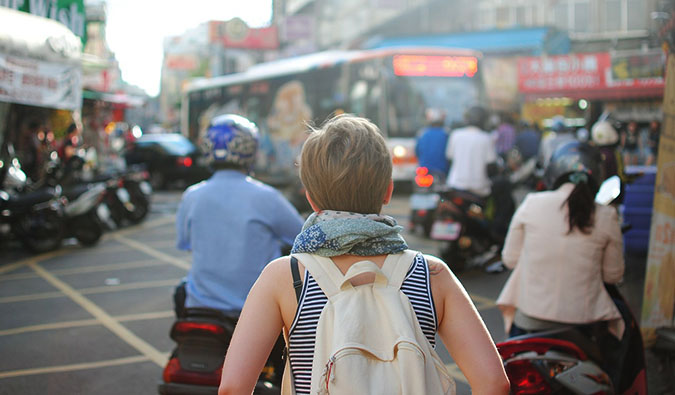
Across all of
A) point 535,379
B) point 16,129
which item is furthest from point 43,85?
point 535,379

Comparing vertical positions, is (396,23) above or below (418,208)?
above

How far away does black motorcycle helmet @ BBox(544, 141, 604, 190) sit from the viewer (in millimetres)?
3871

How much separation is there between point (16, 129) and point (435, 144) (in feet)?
23.9

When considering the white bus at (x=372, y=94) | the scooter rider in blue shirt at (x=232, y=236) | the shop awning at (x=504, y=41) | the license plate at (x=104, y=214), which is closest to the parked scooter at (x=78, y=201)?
the license plate at (x=104, y=214)

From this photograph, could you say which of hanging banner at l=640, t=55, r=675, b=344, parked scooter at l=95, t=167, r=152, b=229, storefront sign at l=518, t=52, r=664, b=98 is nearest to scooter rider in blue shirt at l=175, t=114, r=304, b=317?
hanging banner at l=640, t=55, r=675, b=344

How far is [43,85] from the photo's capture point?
1094 cm

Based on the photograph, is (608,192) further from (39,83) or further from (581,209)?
(39,83)

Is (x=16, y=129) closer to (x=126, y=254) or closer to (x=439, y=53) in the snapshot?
(x=126, y=254)

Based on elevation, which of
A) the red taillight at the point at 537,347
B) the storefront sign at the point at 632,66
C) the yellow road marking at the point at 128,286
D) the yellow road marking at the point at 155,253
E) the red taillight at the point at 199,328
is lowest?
the yellow road marking at the point at 128,286

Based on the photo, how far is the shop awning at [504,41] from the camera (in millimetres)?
29703

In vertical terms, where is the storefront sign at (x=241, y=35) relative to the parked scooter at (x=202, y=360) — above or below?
above

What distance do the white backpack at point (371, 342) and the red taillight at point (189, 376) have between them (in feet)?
5.73

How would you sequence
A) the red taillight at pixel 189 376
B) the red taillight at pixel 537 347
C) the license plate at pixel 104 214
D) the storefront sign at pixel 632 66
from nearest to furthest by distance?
the red taillight at pixel 537 347
the red taillight at pixel 189 376
the license plate at pixel 104 214
the storefront sign at pixel 632 66

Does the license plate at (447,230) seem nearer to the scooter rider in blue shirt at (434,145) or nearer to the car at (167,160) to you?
the scooter rider in blue shirt at (434,145)
